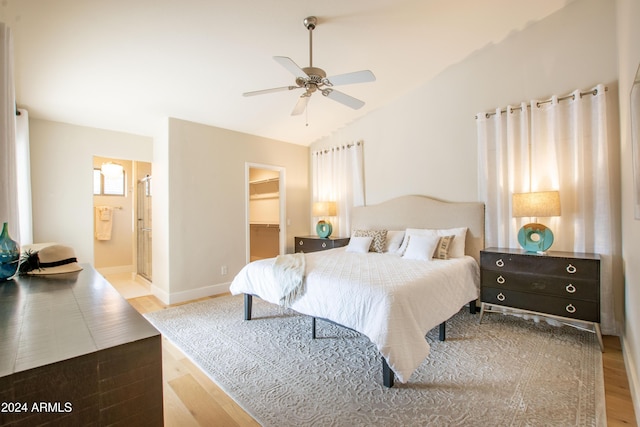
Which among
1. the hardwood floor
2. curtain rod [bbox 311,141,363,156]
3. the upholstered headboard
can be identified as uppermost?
curtain rod [bbox 311,141,363,156]

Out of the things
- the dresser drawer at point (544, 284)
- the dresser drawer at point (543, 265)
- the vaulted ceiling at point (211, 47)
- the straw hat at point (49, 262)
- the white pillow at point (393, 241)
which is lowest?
the dresser drawer at point (544, 284)

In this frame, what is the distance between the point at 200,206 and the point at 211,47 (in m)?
2.18

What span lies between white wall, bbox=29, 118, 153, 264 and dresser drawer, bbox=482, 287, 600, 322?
4998 mm

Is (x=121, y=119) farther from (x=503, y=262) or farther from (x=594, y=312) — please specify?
(x=594, y=312)

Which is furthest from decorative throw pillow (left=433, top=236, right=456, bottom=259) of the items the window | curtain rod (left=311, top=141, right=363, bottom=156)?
the window

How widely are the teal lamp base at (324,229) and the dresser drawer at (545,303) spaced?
2450 millimetres

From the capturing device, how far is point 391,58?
3322mm

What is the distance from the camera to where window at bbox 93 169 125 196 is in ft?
18.4

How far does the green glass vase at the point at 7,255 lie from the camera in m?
1.44

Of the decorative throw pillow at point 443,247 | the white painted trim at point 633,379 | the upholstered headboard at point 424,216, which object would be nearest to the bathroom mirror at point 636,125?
the white painted trim at point 633,379

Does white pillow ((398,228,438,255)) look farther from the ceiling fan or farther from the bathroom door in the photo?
the bathroom door

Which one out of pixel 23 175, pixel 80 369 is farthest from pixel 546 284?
pixel 23 175

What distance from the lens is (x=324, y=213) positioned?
4.98 meters

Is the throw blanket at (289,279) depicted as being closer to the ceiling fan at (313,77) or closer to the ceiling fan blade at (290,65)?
the ceiling fan at (313,77)
